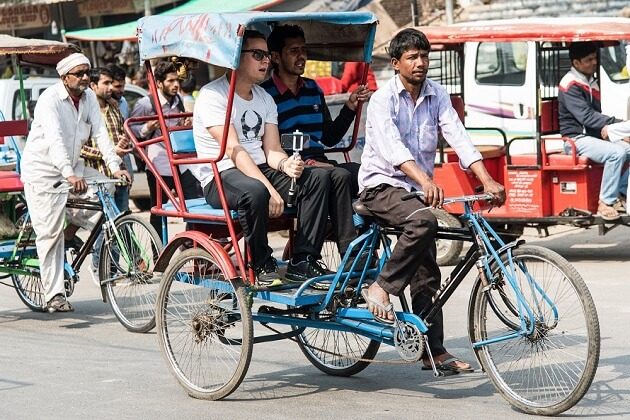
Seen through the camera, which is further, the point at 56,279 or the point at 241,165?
the point at 56,279

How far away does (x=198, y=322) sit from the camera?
22.0 ft

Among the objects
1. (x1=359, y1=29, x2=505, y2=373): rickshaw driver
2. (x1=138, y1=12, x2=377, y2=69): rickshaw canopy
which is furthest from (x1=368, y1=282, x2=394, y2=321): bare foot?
(x1=138, y1=12, x2=377, y2=69): rickshaw canopy

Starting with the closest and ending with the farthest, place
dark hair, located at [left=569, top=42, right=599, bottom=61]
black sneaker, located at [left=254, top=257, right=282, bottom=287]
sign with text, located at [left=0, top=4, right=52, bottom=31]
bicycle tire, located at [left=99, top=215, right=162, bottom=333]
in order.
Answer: black sneaker, located at [left=254, top=257, right=282, bottom=287]
bicycle tire, located at [left=99, top=215, right=162, bottom=333]
dark hair, located at [left=569, top=42, right=599, bottom=61]
sign with text, located at [left=0, top=4, right=52, bottom=31]

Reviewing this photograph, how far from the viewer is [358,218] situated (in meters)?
6.51

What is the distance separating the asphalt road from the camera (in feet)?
20.2

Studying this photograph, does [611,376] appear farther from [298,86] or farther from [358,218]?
[298,86]

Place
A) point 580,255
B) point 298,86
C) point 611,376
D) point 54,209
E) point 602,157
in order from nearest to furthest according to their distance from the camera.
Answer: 1. point 611,376
2. point 298,86
3. point 54,209
4. point 602,157
5. point 580,255

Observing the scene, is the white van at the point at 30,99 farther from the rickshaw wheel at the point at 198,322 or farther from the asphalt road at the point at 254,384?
the rickshaw wheel at the point at 198,322

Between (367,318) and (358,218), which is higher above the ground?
(358,218)

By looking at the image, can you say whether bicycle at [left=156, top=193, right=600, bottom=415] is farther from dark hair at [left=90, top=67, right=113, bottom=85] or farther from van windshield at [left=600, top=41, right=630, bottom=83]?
van windshield at [left=600, top=41, right=630, bottom=83]

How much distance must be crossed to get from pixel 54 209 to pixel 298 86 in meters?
2.48

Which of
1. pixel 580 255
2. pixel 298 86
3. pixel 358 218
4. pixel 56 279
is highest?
pixel 298 86

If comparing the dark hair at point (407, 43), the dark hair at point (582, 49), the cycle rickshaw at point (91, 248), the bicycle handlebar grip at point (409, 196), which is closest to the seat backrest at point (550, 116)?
the dark hair at point (582, 49)

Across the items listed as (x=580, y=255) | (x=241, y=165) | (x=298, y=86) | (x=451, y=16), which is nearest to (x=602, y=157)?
(x=580, y=255)
